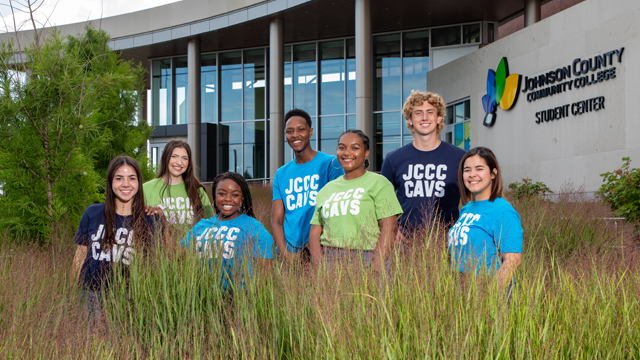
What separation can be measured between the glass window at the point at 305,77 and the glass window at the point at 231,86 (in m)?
3.08

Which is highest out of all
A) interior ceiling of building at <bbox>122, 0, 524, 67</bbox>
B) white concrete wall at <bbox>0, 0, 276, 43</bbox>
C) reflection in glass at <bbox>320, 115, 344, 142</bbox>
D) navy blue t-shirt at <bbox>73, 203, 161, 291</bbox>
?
white concrete wall at <bbox>0, 0, 276, 43</bbox>

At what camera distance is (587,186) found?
41.3ft

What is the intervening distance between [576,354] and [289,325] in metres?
1.23

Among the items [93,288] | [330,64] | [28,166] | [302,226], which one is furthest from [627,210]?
[330,64]

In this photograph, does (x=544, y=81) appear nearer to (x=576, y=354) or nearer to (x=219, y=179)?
(x=219, y=179)

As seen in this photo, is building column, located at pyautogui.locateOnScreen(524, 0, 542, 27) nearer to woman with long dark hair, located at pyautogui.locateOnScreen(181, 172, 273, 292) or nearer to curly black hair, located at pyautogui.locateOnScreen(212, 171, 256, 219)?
curly black hair, located at pyautogui.locateOnScreen(212, 171, 256, 219)

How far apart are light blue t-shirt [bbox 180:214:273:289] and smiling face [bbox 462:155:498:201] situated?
4.16ft

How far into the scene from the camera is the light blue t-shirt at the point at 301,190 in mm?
3807

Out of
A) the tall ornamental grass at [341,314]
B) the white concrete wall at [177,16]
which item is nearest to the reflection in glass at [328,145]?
the white concrete wall at [177,16]

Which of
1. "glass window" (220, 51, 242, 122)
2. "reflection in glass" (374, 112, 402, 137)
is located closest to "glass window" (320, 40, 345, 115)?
"reflection in glass" (374, 112, 402, 137)

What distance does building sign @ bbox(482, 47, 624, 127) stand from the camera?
12359 mm

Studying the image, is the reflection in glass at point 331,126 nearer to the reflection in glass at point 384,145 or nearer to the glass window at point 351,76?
the glass window at point 351,76

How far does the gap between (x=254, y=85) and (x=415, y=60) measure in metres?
7.96

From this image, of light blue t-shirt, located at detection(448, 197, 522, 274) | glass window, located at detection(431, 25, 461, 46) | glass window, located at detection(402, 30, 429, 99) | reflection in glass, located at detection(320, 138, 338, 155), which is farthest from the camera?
reflection in glass, located at detection(320, 138, 338, 155)
